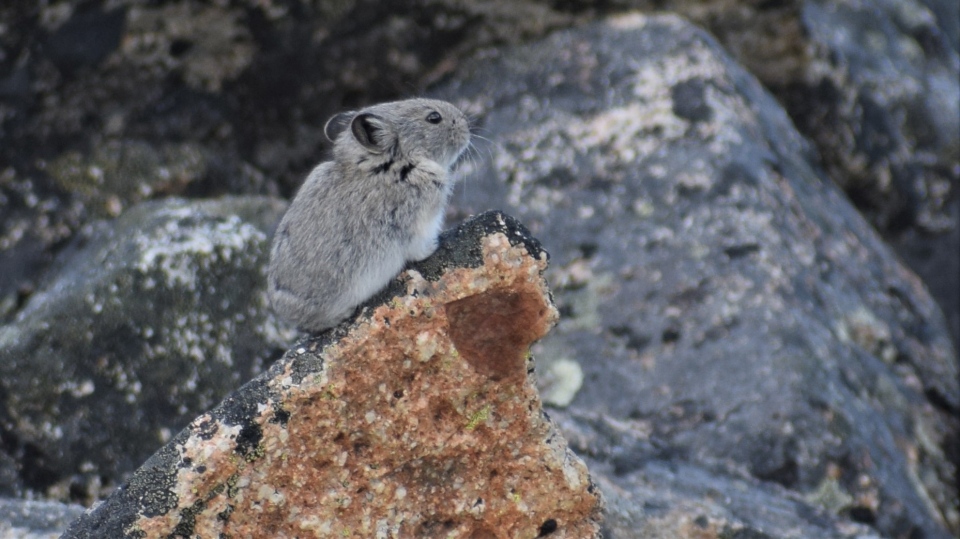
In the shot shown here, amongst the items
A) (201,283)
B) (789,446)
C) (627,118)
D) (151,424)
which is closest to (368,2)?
(627,118)

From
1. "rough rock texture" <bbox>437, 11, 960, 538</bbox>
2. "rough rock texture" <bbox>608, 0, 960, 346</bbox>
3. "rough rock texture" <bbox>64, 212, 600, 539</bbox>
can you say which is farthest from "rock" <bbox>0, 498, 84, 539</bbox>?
"rough rock texture" <bbox>608, 0, 960, 346</bbox>

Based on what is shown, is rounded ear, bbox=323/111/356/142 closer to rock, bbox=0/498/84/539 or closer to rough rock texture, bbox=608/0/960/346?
rock, bbox=0/498/84/539

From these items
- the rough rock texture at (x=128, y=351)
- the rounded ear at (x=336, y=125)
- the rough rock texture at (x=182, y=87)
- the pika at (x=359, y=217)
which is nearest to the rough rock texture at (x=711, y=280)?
the rough rock texture at (x=182, y=87)

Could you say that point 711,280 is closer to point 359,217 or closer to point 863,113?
point 359,217

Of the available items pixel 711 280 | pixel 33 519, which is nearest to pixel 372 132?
pixel 33 519

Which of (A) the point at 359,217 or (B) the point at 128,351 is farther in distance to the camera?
(B) the point at 128,351

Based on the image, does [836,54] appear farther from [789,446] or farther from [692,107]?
[789,446]
